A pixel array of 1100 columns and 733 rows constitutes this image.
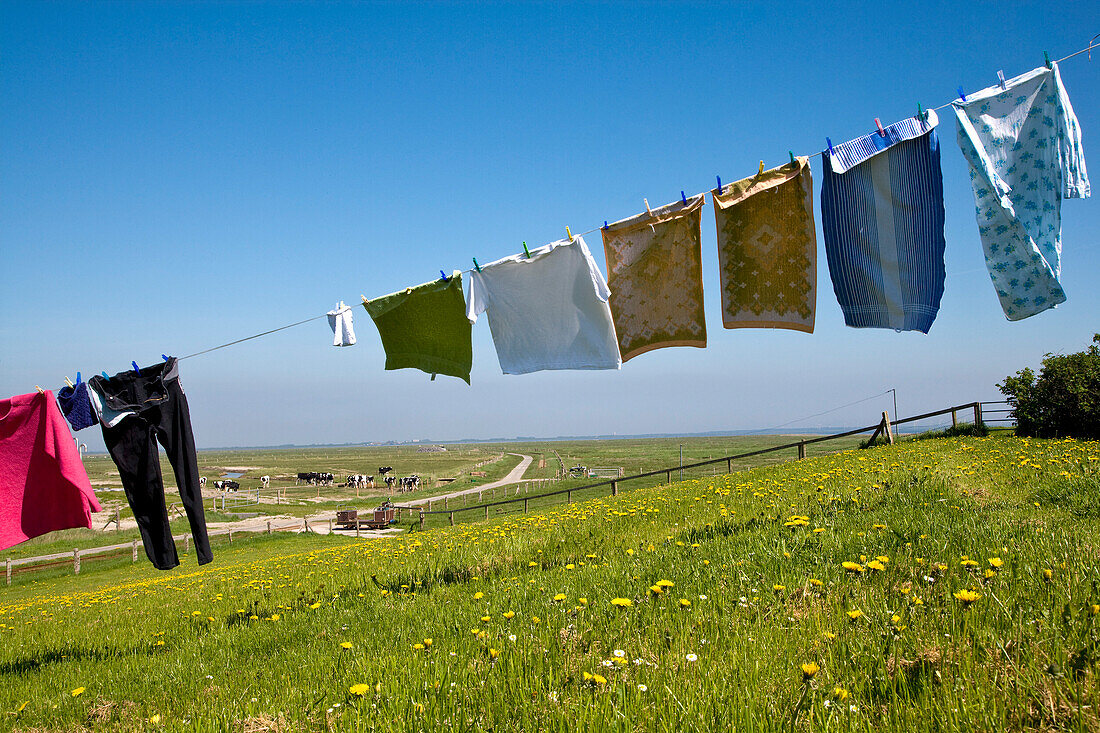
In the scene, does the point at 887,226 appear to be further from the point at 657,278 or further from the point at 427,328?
the point at 427,328

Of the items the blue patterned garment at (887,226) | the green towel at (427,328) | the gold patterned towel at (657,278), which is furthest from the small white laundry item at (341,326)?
the blue patterned garment at (887,226)

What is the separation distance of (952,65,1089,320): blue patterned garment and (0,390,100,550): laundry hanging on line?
8.83 metres

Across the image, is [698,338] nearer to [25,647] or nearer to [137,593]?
[25,647]

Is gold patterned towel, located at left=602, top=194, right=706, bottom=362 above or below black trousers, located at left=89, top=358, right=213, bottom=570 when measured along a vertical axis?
above

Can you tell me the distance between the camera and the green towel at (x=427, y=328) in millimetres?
7215

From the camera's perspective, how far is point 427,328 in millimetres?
7375

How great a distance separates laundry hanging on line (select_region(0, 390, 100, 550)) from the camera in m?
5.91

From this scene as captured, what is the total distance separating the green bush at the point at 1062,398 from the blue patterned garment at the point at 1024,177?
16181mm

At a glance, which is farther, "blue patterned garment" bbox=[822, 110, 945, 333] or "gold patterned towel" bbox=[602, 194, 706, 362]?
"gold patterned towel" bbox=[602, 194, 706, 362]

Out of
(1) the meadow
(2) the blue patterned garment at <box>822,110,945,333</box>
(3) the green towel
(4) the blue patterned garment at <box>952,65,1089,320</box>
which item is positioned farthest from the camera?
(3) the green towel

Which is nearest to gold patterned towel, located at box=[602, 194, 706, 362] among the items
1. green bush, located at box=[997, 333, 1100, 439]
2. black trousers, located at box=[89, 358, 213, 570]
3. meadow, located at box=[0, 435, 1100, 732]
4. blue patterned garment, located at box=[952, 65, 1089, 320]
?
meadow, located at box=[0, 435, 1100, 732]

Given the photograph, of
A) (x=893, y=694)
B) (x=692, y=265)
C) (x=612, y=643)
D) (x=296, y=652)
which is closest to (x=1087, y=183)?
(x=692, y=265)

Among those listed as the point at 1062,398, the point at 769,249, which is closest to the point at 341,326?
the point at 769,249

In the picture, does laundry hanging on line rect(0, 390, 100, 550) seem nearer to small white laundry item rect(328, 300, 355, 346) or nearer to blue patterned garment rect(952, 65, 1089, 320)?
small white laundry item rect(328, 300, 355, 346)
